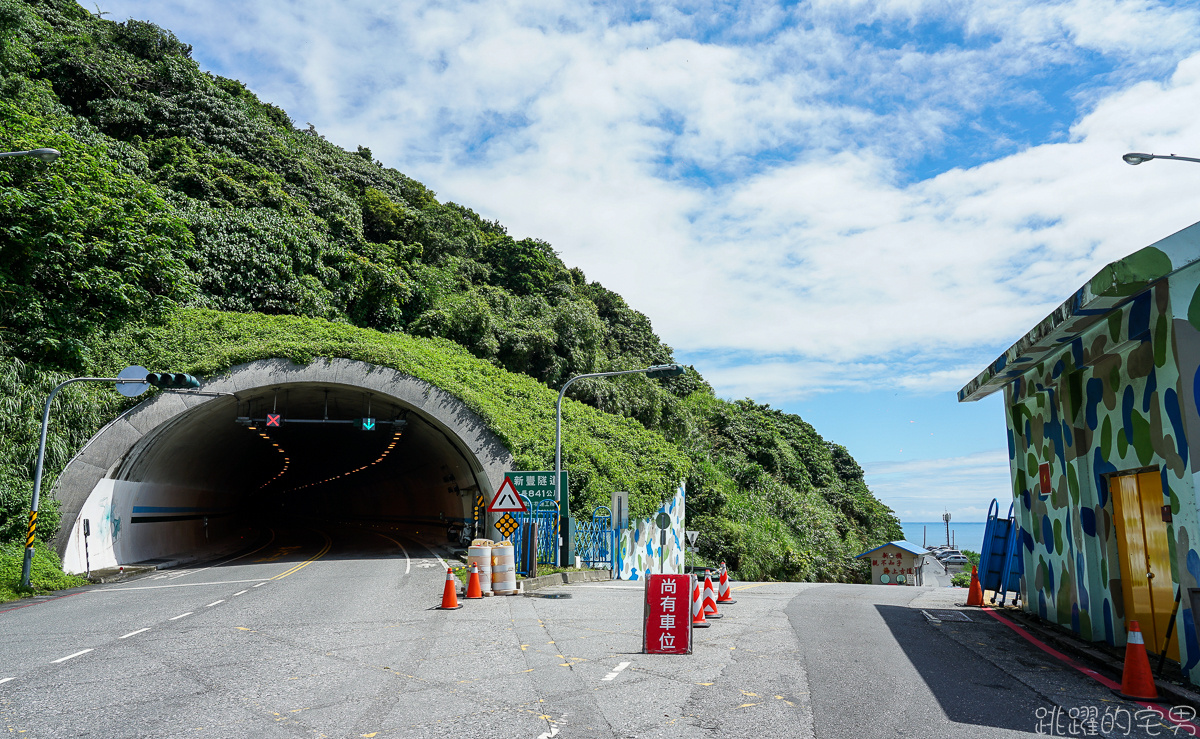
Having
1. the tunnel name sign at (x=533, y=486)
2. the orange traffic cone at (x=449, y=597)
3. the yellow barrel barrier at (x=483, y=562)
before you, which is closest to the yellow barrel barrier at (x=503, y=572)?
the yellow barrel barrier at (x=483, y=562)

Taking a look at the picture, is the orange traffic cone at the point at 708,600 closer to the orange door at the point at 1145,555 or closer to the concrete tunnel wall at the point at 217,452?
the orange door at the point at 1145,555

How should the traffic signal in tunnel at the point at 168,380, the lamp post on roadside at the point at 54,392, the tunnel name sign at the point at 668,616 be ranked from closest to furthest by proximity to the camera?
the tunnel name sign at the point at 668,616
the lamp post on roadside at the point at 54,392
the traffic signal in tunnel at the point at 168,380

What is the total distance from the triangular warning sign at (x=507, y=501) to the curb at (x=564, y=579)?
5.64 ft

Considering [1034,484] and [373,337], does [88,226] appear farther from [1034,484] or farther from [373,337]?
[1034,484]

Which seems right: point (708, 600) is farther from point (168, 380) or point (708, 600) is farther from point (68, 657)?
point (168, 380)

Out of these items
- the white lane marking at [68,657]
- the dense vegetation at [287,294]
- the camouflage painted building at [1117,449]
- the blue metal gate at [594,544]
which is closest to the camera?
the camouflage painted building at [1117,449]

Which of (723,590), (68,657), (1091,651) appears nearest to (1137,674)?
(1091,651)

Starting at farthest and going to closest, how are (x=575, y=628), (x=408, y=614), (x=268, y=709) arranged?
(x=408, y=614) < (x=575, y=628) < (x=268, y=709)

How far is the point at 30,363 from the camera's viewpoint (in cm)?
2225

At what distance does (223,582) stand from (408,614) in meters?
8.05

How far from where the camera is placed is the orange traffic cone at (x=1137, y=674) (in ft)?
23.1

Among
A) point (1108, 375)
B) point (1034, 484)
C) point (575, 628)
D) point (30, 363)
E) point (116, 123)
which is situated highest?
point (116, 123)

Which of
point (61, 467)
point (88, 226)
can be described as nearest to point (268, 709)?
point (61, 467)

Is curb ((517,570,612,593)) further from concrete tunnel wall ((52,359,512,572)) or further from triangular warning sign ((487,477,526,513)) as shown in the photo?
concrete tunnel wall ((52,359,512,572))
